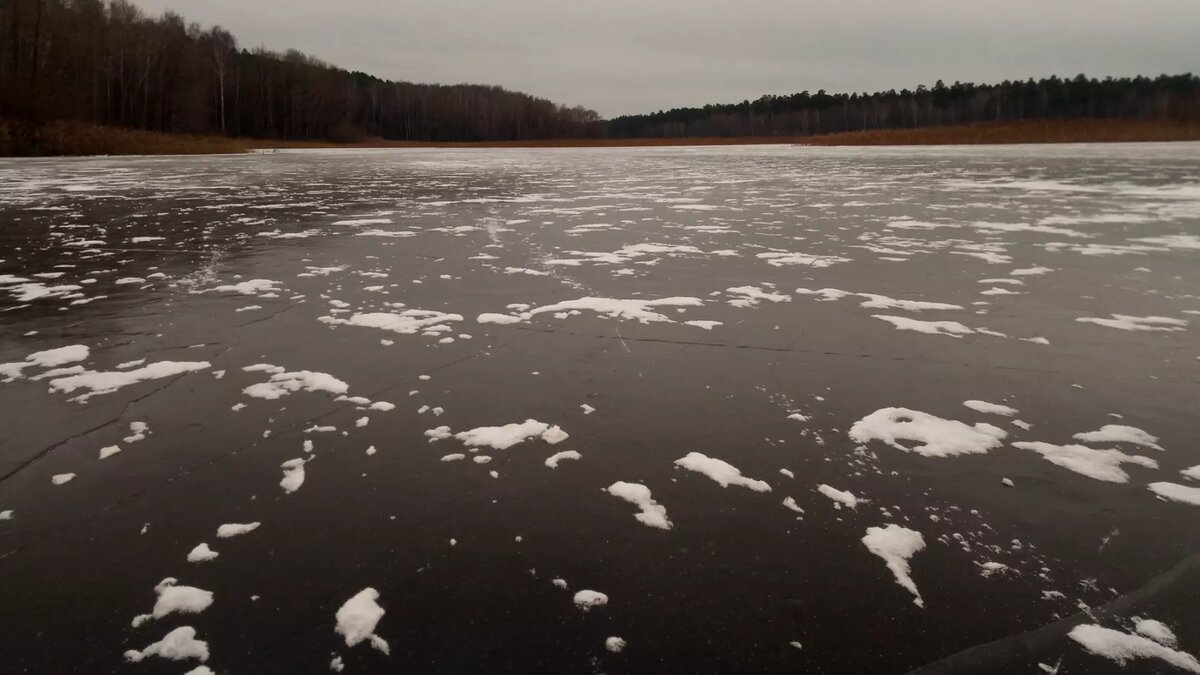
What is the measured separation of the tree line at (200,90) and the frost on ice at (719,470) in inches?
1532

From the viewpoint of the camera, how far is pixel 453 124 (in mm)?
102938

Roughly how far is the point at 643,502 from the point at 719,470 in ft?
1.33

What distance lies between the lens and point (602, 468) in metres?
2.76

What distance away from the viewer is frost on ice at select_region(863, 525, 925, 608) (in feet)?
6.89

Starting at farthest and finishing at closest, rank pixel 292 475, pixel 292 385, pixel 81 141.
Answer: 1. pixel 81 141
2. pixel 292 385
3. pixel 292 475

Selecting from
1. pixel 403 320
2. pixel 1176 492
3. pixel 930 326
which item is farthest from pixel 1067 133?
pixel 403 320

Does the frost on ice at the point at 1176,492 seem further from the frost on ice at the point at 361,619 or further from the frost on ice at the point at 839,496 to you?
the frost on ice at the point at 361,619

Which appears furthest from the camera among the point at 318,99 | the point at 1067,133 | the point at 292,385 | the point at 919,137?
the point at 318,99

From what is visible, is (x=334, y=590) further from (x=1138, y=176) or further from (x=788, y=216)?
(x=1138, y=176)

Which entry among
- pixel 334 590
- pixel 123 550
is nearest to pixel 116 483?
pixel 123 550

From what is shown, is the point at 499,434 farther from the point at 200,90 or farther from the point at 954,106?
the point at 954,106

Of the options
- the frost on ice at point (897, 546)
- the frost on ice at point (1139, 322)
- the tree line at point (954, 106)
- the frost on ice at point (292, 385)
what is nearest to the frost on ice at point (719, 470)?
the frost on ice at point (897, 546)

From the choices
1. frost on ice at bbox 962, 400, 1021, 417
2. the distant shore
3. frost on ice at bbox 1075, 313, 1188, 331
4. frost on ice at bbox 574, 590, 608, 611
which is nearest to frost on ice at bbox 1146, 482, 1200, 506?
frost on ice at bbox 962, 400, 1021, 417

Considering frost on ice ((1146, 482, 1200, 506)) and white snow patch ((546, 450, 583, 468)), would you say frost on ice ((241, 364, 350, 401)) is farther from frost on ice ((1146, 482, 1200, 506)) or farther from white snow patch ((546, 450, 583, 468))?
frost on ice ((1146, 482, 1200, 506))
